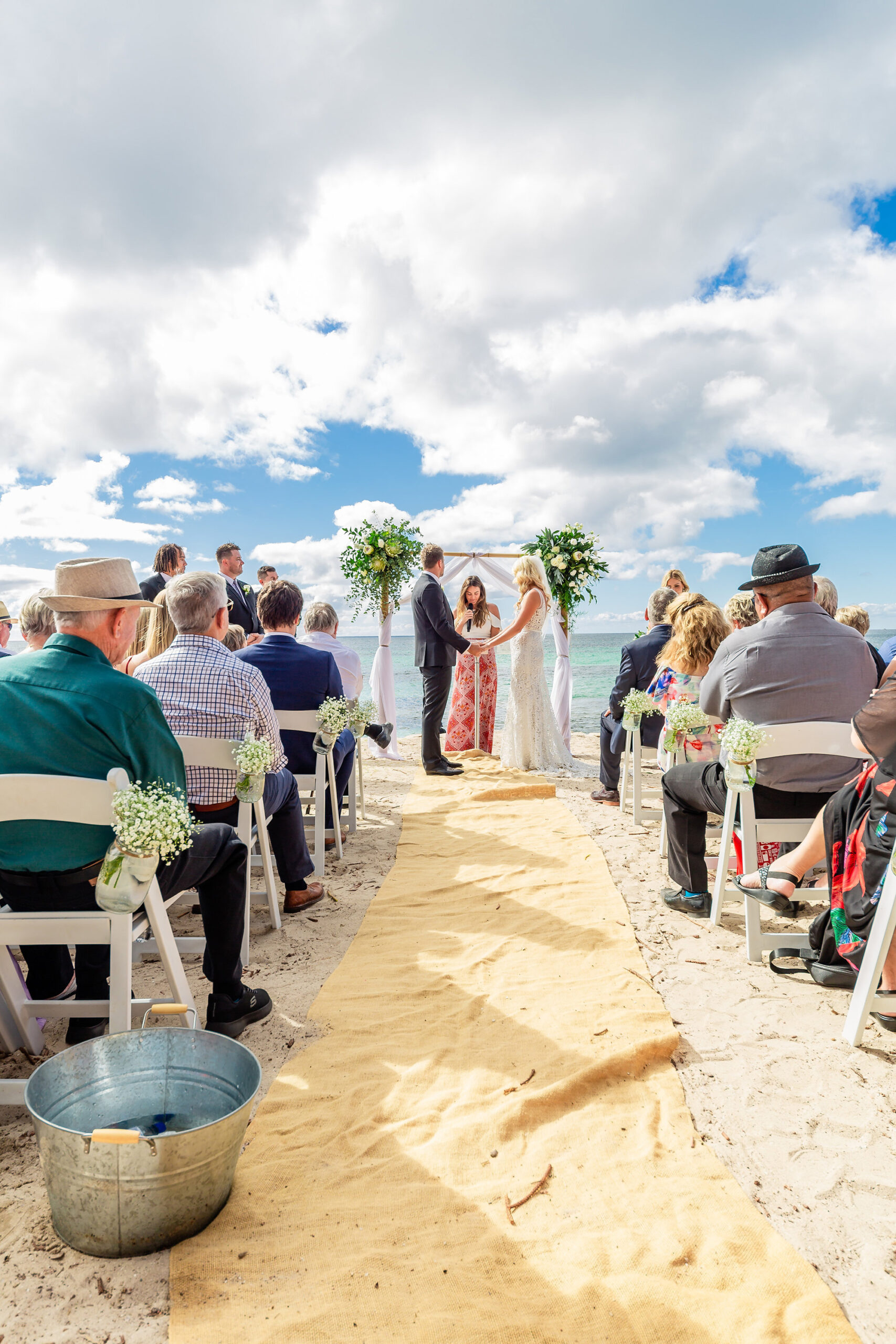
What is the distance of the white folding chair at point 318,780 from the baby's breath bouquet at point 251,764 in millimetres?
991

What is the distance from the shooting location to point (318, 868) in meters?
4.98

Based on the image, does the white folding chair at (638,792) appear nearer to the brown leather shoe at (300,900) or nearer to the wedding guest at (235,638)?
the brown leather shoe at (300,900)

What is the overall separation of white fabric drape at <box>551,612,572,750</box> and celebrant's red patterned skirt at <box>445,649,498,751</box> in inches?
32.9

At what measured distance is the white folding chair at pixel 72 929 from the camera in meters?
2.21

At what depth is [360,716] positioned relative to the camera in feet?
17.5

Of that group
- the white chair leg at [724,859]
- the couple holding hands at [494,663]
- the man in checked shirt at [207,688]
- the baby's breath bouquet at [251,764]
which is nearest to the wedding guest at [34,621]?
the man in checked shirt at [207,688]

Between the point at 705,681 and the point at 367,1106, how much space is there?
263 cm

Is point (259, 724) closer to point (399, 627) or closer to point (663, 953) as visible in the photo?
point (663, 953)

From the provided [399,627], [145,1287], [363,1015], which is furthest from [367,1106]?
[399,627]

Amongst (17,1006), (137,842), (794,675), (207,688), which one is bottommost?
(17,1006)

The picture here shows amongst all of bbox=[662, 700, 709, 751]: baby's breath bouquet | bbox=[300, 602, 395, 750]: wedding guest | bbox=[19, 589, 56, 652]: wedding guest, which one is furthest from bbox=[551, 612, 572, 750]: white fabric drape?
bbox=[19, 589, 56, 652]: wedding guest

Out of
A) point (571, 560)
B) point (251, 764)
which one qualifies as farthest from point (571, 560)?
point (251, 764)

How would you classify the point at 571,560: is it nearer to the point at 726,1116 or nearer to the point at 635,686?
the point at 635,686

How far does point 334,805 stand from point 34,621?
2.24 metres
